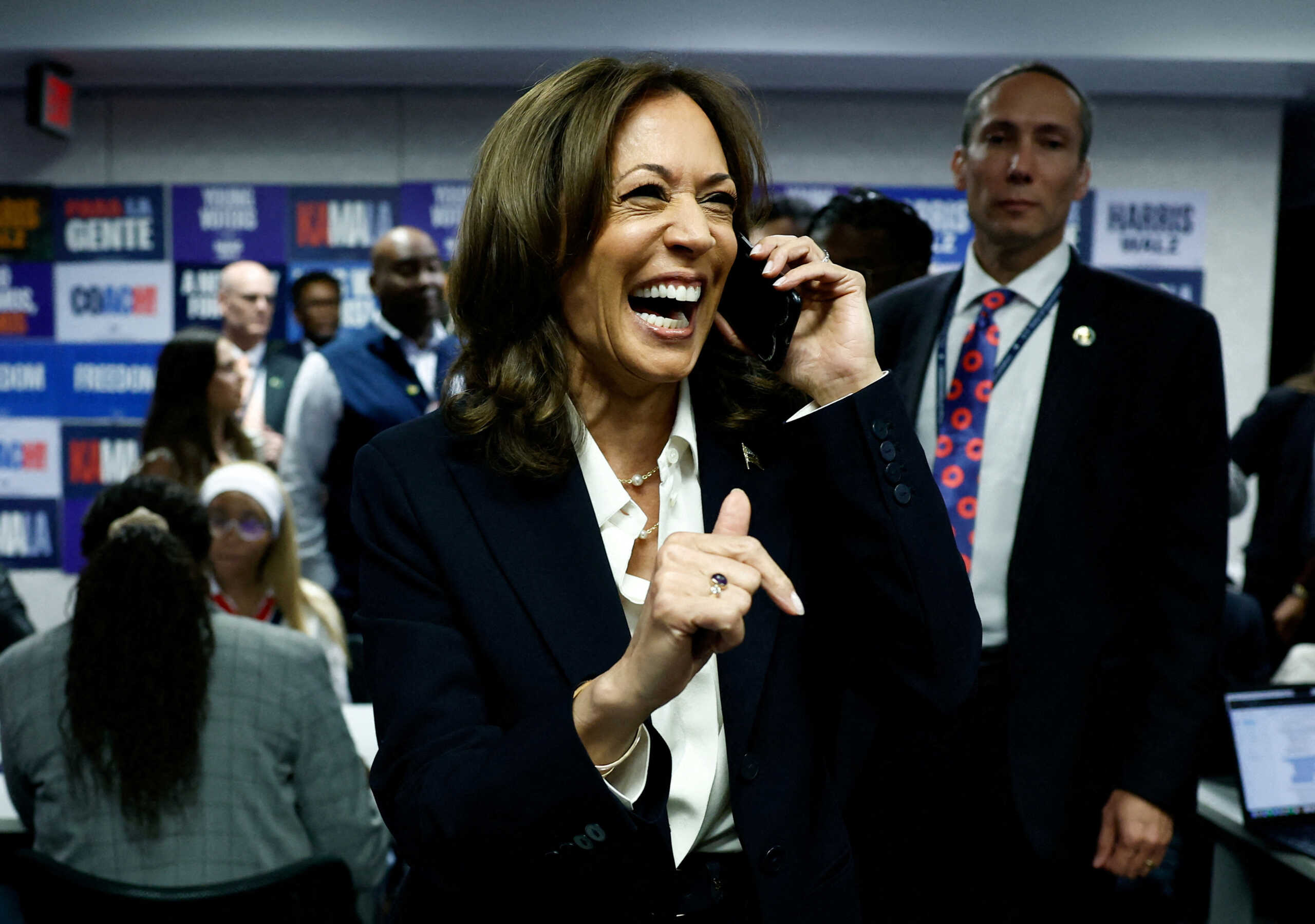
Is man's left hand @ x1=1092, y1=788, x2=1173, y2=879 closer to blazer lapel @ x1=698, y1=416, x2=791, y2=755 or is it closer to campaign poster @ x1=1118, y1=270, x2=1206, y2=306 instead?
blazer lapel @ x1=698, y1=416, x2=791, y2=755

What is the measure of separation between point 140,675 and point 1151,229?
17.9ft

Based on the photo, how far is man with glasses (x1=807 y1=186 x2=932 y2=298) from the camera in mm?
2779

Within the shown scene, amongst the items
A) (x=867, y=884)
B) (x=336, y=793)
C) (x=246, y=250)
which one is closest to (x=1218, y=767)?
(x=867, y=884)

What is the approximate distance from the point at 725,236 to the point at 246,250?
524 cm

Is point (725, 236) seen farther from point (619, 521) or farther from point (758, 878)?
point (758, 878)

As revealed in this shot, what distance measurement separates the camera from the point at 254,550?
9.67 ft

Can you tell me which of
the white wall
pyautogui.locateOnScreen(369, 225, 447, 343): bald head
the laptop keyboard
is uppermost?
the white wall

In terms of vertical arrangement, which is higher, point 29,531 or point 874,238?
point 874,238

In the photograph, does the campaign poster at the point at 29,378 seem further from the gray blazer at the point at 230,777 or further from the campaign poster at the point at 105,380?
the gray blazer at the point at 230,777

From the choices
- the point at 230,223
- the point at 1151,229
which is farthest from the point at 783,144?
the point at 230,223

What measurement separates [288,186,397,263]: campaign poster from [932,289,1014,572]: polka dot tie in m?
4.39

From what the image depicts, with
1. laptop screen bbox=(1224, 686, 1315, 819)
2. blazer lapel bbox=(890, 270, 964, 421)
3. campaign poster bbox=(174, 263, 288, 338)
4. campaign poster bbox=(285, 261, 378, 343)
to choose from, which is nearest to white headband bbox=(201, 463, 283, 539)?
blazer lapel bbox=(890, 270, 964, 421)

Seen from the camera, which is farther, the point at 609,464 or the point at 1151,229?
the point at 1151,229

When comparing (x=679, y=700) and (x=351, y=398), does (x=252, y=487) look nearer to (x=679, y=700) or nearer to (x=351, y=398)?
(x=351, y=398)
